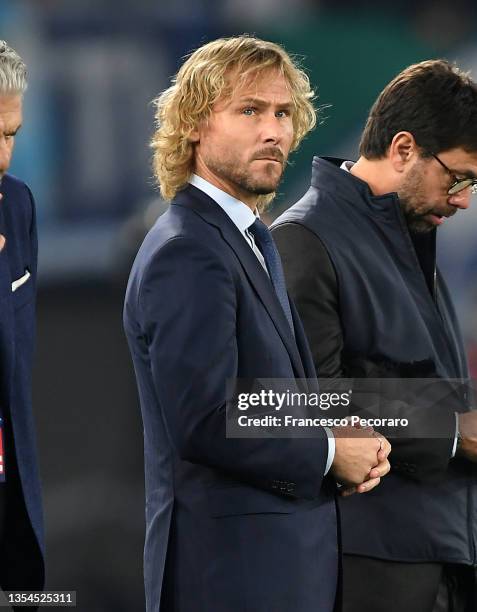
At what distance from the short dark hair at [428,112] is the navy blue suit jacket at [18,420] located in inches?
32.5

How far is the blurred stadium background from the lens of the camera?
3.75 metres

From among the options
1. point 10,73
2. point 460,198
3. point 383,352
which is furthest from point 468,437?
point 10,73

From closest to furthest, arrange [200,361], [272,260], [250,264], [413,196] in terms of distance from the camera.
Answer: [200,361] < [250,264] < [272,260] < [413,196]

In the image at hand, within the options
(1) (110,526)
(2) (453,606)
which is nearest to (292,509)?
(2) (453,606)

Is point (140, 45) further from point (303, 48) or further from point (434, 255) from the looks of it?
point (434, 255)

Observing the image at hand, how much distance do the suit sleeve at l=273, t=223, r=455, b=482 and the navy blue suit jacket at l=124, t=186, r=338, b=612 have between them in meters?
0.22

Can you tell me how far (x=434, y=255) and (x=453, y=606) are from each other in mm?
688

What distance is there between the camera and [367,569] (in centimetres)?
A: 230

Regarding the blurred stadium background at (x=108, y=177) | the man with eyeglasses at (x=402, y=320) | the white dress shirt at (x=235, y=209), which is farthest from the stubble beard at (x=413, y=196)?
the blurred stadium background at (x=108, y=177)

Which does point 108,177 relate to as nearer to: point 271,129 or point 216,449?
point 271,129

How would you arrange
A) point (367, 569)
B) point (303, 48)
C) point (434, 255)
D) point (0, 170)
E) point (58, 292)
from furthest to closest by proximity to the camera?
point (303, 48) → point (58, 292) → point (434, 255) → point (367, 569) → point (0, 170)

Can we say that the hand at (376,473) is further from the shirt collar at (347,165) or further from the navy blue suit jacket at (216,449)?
the shirt collar at (347,165)

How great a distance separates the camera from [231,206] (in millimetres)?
2100

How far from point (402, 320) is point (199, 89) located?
0.58 m
